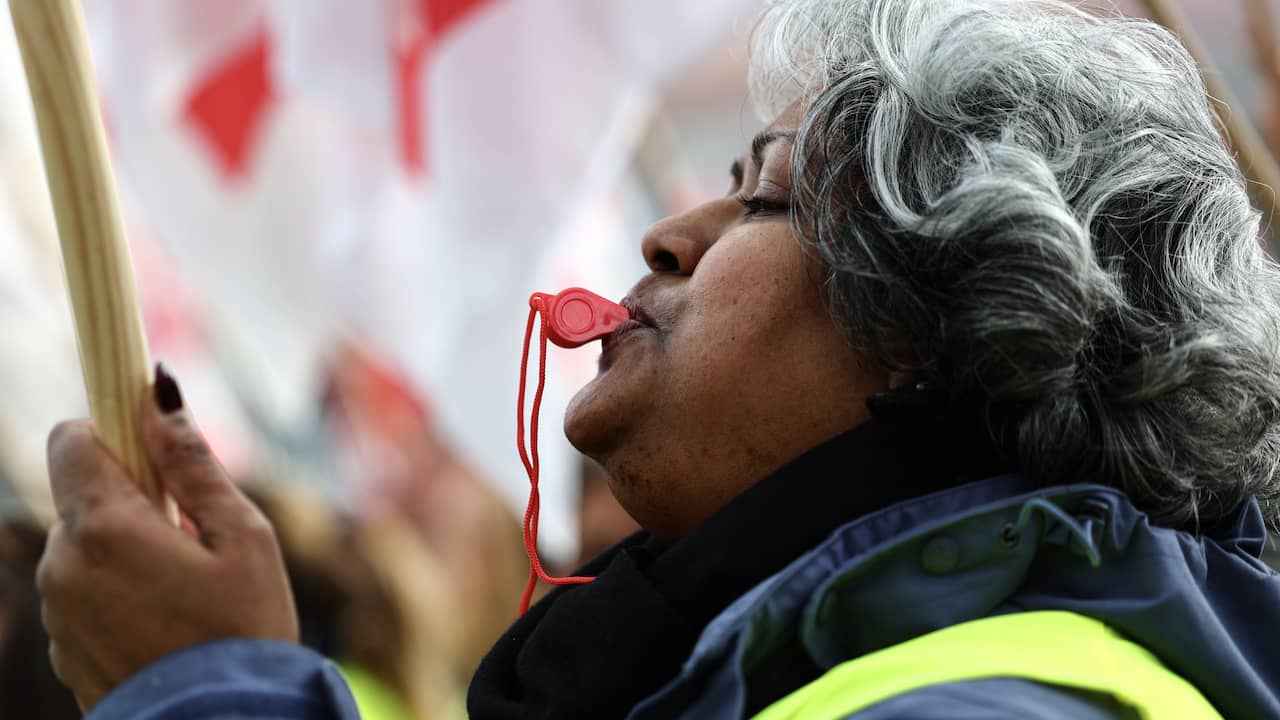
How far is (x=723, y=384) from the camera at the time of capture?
131 centimetres

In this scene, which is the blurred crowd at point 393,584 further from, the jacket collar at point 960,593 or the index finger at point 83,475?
the jacket collar at point 960,593

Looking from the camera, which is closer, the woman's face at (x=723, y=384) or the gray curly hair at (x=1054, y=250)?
the gray curly hair at (x=1054, y=250)

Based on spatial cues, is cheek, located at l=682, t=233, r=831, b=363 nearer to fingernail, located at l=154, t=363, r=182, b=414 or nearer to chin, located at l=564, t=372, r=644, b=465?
chin, located at l=564, t=372, r=644, b=465

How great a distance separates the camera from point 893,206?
4.13ft

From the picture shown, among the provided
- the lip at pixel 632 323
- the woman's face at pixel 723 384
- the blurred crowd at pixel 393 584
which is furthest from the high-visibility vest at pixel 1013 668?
the blurred crowd at pixel 393 584

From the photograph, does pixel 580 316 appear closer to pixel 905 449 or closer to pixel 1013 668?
pixel 905 449

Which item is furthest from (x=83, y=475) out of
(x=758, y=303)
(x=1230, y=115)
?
(x=1230, y=115)

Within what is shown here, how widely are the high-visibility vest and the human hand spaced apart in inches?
19.8

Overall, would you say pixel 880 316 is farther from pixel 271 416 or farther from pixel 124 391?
pixel 271 416

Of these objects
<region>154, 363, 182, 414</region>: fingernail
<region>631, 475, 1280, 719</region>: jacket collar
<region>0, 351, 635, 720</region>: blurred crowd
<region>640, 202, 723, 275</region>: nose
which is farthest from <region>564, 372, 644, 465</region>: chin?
<region>0, 351, 635, 720</region>: blurred crowd

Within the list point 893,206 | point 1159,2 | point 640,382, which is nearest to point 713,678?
point 640,382

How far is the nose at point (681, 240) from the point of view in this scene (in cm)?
142

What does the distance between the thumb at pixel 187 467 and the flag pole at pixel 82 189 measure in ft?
0.14

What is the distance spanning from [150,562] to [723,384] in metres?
0.55
